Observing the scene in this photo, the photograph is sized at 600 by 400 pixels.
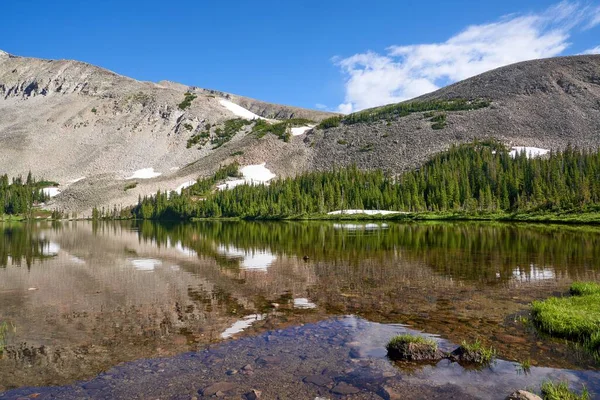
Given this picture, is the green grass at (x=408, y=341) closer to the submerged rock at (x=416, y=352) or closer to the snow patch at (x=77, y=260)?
the submerged rock at (x=416, y=352)

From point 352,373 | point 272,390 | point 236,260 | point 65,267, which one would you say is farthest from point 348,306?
point 65,267

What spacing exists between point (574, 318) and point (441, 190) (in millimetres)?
119215

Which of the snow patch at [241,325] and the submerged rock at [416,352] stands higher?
the submerged rock at [416,352]

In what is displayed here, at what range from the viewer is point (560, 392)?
915 centimetres

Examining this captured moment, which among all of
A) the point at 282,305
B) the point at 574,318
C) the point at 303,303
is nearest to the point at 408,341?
the point at 574,318

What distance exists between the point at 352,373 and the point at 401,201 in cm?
12699

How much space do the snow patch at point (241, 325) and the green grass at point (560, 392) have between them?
1013cm

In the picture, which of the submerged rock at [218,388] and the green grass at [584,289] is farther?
the green grass at [584,289]

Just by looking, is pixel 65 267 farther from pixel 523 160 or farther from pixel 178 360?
pixel 523 160

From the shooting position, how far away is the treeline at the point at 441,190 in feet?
368

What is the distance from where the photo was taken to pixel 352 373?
1130 centimetres

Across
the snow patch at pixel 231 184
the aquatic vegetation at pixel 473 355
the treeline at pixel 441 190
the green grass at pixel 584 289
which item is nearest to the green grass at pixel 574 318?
the green grass at pixel 584 289

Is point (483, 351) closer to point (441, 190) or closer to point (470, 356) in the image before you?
point (470, 356)

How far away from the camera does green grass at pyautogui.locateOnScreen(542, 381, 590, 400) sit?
896 cm
